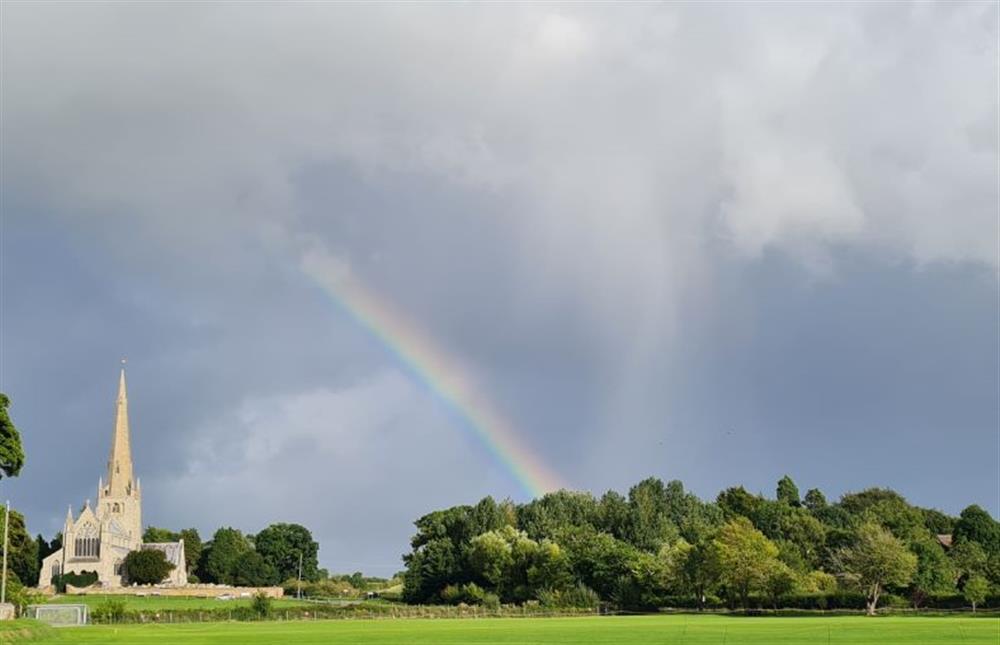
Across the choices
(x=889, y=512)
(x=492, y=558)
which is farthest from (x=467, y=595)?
(x=889, y=512)

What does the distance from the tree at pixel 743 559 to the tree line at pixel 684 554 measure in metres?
0.10

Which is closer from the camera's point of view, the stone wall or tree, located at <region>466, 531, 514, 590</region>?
tree, located at <region>466, 531, 514, 590</region>

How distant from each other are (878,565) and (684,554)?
18566mm

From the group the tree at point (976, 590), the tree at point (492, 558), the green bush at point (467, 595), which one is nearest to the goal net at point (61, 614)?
the green bush at point (467, 595)

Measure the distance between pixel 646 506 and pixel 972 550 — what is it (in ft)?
131

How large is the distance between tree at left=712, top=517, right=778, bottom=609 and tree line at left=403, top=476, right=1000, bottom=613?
103mm

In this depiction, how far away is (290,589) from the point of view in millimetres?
195500

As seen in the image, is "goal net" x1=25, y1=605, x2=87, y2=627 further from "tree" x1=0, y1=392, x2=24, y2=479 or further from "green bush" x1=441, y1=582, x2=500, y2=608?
"green bush" x1=441, y1=582, x2=500, y2=608

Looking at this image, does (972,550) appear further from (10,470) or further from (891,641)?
(10,470)

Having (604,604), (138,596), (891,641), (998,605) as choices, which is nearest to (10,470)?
(891,641)

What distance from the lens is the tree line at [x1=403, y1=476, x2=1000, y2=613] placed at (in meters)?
101

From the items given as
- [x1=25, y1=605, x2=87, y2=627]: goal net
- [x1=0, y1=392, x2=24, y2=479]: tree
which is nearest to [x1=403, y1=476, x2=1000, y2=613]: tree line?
[x1=25, y1=605, x2=87, y2=627]: goal net

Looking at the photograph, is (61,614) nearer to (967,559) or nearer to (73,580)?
(967,559)

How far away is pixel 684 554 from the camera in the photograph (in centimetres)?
10781
